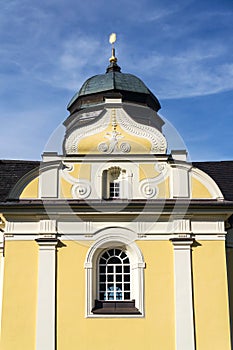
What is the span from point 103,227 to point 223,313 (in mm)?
4269

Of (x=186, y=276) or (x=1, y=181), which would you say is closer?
(x=186, y=276)

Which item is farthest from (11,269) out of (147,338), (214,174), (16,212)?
(214,174)

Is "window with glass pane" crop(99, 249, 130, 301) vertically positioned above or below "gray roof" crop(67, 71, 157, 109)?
below

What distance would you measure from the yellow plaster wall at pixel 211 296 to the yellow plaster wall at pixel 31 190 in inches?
201

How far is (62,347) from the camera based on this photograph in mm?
14531

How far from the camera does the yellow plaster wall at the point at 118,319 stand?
1457 cm

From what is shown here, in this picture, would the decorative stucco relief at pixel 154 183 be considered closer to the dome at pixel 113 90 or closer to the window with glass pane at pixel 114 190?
the window with glass pane at pixel 114 190

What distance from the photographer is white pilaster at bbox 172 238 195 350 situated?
47.8ft

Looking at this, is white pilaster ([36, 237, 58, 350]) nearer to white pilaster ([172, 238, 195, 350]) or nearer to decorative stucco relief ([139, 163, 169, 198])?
decorative stucco relief ([139, 163, 169, 198])

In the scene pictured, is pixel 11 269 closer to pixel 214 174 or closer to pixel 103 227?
pixel 103 227

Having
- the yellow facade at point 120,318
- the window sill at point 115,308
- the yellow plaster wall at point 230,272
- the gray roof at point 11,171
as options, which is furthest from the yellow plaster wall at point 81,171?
the yellow plaster wall at point 230,272

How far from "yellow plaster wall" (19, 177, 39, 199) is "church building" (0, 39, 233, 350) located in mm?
30

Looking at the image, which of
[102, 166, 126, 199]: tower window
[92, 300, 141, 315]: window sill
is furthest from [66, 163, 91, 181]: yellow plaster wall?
[92, 300, 141, 315]: window sill

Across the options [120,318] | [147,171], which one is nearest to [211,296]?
[120,318]
